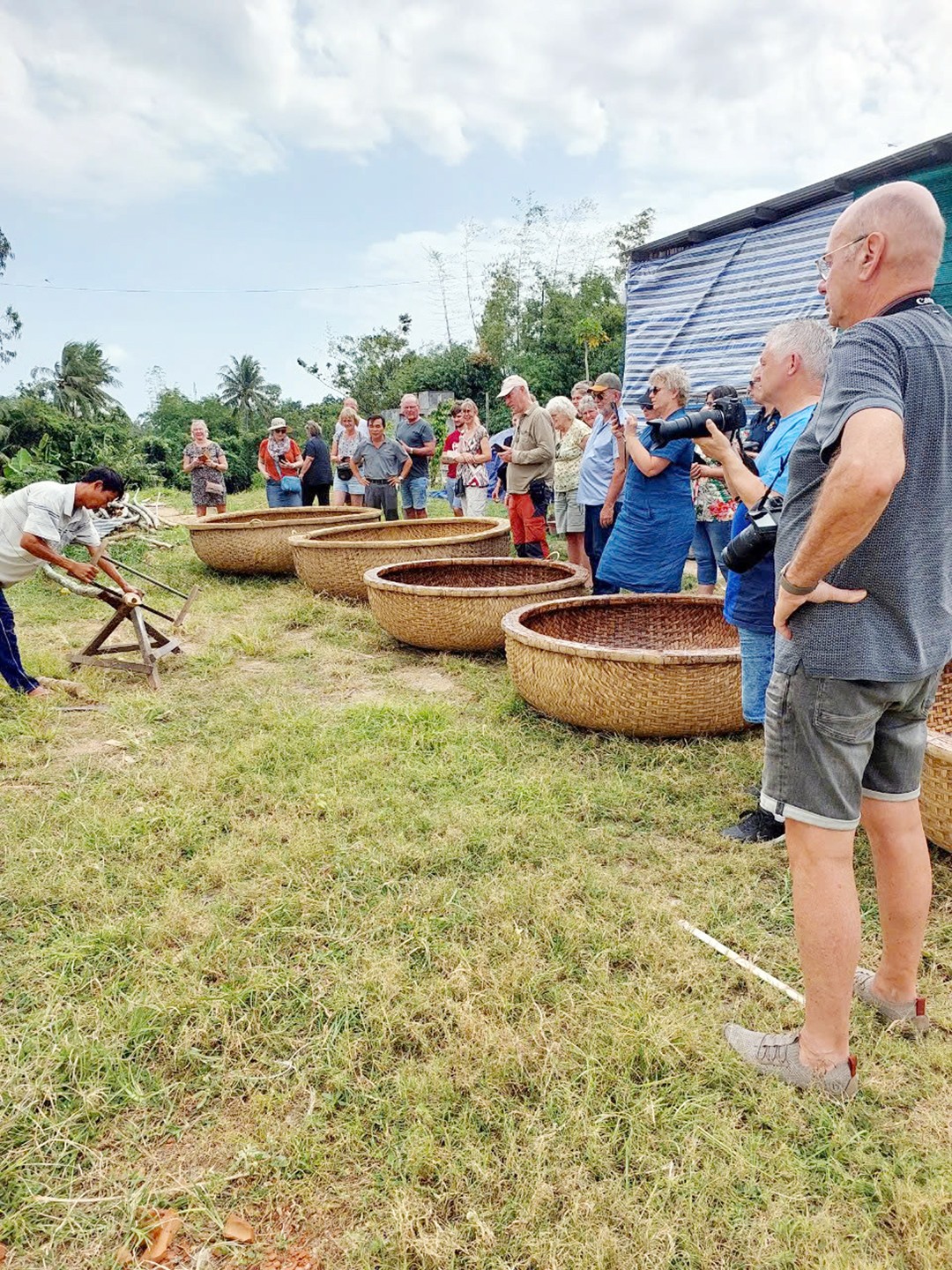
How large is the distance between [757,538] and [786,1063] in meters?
1.13

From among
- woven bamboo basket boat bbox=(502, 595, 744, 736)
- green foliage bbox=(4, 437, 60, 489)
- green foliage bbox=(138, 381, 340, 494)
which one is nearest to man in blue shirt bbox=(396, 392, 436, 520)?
woven bamboo basket boat bbox=(502, 595, 744, 736)

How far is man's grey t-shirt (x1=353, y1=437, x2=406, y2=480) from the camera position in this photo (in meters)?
7.71

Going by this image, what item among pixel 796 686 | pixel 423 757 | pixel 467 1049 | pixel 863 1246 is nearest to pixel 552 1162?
pixel 467 1049

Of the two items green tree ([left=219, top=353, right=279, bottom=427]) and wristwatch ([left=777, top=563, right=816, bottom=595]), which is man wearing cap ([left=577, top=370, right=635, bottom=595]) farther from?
Answer: green tree ([left=219, top=353, right=279, bottom=427])

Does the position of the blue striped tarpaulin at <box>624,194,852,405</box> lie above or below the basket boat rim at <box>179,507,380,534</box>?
above

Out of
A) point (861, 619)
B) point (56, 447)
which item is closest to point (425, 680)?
point (861, 619)

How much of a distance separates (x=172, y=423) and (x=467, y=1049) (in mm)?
36031

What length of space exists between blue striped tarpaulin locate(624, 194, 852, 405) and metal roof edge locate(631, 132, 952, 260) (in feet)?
0.22

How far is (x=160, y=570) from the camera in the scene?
7.47 meters

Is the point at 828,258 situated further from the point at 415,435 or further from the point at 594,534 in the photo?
the point at 415,435

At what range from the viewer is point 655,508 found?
3.71m

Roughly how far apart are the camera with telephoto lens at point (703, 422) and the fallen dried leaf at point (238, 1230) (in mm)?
2240

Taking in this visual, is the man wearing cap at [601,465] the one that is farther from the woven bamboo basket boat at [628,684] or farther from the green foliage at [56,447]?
the green foliage at [56,447]

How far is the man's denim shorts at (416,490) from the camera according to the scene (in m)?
7.71
